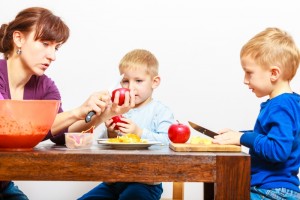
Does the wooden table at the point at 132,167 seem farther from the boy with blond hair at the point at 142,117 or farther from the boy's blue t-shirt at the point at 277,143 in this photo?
the boy with blond hair at the point at 142,117

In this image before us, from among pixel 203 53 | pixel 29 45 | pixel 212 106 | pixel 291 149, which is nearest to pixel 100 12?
pixel 203 53

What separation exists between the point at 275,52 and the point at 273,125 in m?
0.28

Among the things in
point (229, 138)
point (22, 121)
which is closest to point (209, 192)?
point (229, 138)

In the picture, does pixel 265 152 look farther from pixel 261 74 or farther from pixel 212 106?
pixel 212 106

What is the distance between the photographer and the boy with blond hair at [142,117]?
2043mm

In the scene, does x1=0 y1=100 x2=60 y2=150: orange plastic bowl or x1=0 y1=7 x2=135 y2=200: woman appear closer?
x1=0 y1=100 x2=60 y2=150: orange plastic bowl

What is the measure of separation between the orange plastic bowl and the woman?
31 centimetres

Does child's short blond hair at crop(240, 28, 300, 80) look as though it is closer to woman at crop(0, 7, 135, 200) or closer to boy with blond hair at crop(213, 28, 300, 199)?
boy with blond hair at crop(213, 28, 300, 199)

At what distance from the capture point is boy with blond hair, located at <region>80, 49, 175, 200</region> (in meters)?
2.04

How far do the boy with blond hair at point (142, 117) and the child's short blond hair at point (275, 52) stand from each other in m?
0.51

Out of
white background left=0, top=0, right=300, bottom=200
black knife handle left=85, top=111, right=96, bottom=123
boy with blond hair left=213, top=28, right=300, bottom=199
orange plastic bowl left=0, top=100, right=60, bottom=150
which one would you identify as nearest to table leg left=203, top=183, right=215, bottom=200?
boy with blond hair left=213, top=28, right=300, bottom=199

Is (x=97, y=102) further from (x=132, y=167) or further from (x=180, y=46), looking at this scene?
(x=180, y=46)

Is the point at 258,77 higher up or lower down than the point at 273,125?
higher up

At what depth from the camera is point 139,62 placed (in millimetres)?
2293
